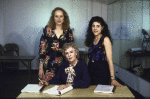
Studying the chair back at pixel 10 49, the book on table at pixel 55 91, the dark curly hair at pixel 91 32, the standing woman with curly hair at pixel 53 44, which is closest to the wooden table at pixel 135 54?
the dark curly hair at pixel 91 32

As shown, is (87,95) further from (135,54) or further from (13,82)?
(13,82)

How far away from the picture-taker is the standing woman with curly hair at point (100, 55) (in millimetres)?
2107

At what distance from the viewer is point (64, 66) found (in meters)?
2.07

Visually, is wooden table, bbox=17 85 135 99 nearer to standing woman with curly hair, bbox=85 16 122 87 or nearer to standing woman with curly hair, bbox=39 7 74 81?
standing woman with curly hair, bbox=85 16 122 87

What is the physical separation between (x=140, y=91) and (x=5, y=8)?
5100 millimetres

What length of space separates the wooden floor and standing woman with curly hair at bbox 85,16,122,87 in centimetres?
169

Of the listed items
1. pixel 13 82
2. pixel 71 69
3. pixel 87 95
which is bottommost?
pixel 13 82

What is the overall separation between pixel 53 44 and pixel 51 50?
90mm

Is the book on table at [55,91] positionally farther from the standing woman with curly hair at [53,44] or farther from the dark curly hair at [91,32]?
the dark curly hair at [91,32]

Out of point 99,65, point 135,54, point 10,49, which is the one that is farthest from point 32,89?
point 10,49

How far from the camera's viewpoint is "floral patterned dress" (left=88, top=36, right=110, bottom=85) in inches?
83.7

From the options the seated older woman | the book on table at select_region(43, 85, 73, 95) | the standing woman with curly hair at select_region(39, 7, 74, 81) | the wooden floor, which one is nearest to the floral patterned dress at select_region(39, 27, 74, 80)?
the standing woman with curly hair at select_region(39, 7, 74, 81)

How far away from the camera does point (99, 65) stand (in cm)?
214

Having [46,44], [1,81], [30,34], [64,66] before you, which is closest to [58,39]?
[46,44]
